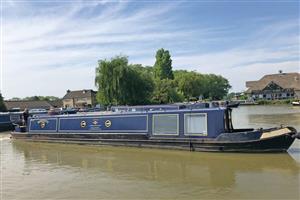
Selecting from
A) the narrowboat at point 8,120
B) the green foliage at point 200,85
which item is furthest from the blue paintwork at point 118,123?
the green foliage at point 200,85

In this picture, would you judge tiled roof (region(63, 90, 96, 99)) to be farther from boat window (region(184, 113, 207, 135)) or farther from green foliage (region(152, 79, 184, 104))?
boat window (region(184, 113, 207, 135))

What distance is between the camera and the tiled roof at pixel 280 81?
7449cm

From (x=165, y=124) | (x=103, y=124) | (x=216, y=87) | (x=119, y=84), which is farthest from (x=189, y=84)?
(x=165, y=124)

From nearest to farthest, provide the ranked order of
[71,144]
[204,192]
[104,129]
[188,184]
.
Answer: [204,192] → [188,184] → [104,129] → [71,144]

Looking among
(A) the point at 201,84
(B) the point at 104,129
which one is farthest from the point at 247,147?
(A) the point at 201,84

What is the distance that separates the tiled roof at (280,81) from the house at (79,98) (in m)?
30.9

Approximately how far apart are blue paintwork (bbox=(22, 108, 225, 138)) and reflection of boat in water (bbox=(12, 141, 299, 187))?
0.87 metres

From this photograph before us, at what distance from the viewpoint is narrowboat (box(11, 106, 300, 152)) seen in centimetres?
1305

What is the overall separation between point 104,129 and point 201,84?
6016 centimetres

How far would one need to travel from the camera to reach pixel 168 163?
1247 cm

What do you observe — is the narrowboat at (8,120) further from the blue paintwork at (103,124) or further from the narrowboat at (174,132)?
the blue paintwork at (103,124)

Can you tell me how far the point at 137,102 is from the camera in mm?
42875

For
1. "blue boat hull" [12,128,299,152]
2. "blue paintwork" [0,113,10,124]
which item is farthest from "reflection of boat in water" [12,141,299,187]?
"blue paintwork" [0,113,10,124]

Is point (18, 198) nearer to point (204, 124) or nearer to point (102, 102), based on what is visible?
point (204, 124)
